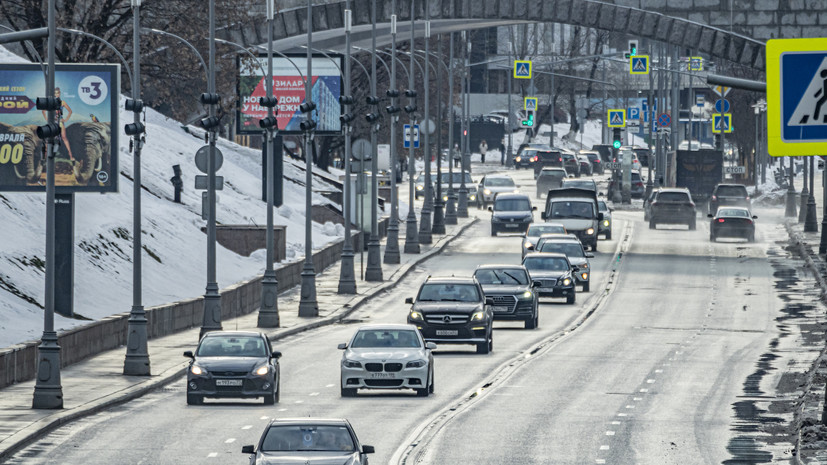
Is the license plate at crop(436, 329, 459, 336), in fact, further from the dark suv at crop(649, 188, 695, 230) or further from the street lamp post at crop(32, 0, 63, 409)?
the dark suv at crop(649, 188, 695, 230)

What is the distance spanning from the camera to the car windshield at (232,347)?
28.3 meters

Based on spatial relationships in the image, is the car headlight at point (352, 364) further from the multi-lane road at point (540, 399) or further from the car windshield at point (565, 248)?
the car windshield at point (565, 248)

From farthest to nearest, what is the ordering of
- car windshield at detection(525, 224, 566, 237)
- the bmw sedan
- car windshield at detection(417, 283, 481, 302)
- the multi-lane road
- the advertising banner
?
car windshield at detection(525, 224, 566, 237) < the advertising banner < car windshield at detection(417, 283, 481, 302) < the multi-lane road < the bmw sedan

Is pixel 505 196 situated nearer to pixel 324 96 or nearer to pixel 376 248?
pixel 324 96

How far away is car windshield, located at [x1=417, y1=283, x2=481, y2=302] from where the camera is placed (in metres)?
37.1

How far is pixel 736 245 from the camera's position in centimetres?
6906

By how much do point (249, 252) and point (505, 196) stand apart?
1666 cm

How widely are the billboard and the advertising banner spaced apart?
25.8 m

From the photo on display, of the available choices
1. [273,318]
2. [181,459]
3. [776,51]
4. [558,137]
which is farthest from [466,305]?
[558,137]

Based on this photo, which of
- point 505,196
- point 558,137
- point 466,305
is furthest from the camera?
point 558,137

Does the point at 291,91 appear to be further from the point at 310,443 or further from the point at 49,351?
the point at 310,443

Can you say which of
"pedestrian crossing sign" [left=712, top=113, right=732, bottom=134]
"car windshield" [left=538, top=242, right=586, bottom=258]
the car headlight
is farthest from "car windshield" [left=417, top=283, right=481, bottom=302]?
"pedestrian crossing sign" [left=712, top=113, right=732, bottom=134]

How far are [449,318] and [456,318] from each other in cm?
16

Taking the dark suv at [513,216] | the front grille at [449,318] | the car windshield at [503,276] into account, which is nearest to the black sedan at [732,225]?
the dark suv at [513,216]
